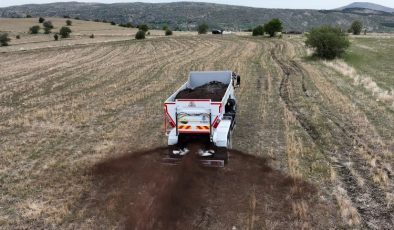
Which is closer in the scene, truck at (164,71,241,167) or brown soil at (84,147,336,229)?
brown soil at (84,147,336,229)

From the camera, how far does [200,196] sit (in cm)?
977

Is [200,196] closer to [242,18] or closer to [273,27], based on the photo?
→ [273,27]

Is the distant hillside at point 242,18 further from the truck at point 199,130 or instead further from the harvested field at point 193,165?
the truck at point 199,130

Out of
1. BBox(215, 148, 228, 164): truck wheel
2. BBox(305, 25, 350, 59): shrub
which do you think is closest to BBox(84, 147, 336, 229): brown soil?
BBox(215, 148, 228, 164): truck wheel

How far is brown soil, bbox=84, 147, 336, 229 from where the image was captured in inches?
344

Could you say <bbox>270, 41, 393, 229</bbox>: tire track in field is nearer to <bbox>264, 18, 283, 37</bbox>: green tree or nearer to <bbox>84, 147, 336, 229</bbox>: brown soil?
<bbox>84, 147, 336, 229</bbox>: brown soil

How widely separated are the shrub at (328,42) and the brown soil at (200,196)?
1070 inches

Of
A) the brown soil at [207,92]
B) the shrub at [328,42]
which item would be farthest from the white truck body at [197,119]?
the shrub at [328,42]

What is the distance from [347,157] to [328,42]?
85.5 feet

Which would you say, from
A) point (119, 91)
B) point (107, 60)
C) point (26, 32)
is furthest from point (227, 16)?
point (119, 91)

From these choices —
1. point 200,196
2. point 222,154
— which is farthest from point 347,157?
point 200,196

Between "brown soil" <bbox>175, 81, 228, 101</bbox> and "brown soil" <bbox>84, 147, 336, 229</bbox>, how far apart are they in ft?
9.67

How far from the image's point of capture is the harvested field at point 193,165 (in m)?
9.00

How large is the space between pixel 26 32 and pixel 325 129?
7719 cm
